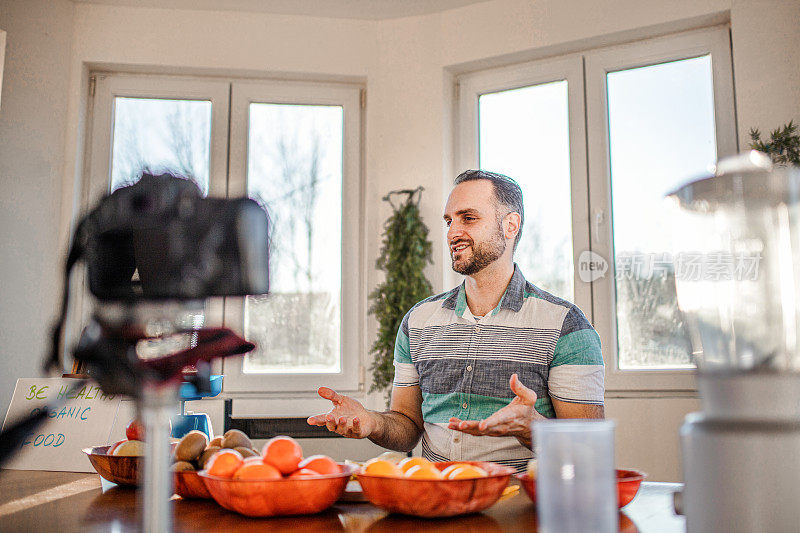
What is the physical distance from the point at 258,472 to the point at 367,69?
9.75 feet

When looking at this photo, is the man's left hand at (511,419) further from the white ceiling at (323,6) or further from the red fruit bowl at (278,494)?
the white ceiling at (323,6)

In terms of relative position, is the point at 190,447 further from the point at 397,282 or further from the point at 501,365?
the point at 397,282

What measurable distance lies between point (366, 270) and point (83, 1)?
6.55 feet

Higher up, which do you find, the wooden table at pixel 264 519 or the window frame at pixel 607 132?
the window frame at pixel 607 132

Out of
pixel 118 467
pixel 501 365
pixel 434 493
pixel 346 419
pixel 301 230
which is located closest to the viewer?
pixel 434 493

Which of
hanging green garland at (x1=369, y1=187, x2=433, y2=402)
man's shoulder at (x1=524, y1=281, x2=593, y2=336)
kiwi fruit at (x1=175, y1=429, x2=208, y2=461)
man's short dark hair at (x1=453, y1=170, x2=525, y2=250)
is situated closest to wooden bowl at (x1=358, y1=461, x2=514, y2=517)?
kiwi fruit at (x1=175, y1=429, x2=208, y2=461)

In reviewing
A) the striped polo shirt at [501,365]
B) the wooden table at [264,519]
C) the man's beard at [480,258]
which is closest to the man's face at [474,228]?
the man's beard at [480,258]

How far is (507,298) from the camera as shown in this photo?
6.22ft

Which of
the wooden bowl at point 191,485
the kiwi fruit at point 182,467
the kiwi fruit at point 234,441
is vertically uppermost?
the kiwi fruit at point 234,441

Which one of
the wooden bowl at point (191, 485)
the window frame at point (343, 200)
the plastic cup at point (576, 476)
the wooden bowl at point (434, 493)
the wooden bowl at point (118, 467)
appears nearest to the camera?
the plastic cup at point (576, 476)

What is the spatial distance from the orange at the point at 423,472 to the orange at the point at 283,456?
0.53 ft

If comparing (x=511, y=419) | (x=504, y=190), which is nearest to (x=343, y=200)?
(x=504, y=190)

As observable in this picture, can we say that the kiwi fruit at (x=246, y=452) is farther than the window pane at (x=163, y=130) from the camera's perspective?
No

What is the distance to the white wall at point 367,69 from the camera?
295cm
